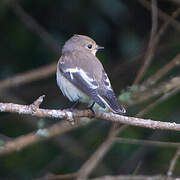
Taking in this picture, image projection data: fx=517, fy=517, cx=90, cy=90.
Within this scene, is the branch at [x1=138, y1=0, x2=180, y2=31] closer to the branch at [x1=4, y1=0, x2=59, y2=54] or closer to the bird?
the branch at [x1=4, y1=0, x2=59, y2=54]

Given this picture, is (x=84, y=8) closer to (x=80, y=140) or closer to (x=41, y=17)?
(x=41, y=17)

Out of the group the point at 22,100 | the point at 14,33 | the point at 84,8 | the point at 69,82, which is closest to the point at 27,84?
the point at 22,100

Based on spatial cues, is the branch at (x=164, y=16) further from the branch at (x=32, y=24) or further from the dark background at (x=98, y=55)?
the branch at (x=32, y=24)

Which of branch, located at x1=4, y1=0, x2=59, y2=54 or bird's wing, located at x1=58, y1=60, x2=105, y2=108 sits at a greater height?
branch, located at x1=4, y1=0, x2=59, y2=54

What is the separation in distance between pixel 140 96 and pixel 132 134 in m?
0.67

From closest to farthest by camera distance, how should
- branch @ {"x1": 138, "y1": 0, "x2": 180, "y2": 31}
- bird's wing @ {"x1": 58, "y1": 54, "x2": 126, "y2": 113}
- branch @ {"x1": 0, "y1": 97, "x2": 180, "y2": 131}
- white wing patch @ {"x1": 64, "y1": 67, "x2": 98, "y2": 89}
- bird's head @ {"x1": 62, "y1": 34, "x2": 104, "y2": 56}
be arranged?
branch @ {"x1": 0, "y1": 97, "x2": 180, "y2": 131}
bird's wing @ {"x1": 58, "y1": 54, "x2": 126, "y2": 113}
white wing patch @ {"x1": 64, "y1": 67, "x2": 98, "y2": 89}
bird's head @ {"x1": 62, "y1": 34, "x2": 104, "y2": 56}
branch @ {"x1": 138, "y1": 0, "x2": 180, "y2": 31}

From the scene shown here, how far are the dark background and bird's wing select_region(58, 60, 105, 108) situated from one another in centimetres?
170

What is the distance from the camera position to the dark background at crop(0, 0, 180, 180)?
626 centimetres

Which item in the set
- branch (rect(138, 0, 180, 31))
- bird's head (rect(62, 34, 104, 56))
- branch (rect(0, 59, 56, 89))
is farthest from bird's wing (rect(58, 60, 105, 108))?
branch (rect(138, 0, 180, 31))

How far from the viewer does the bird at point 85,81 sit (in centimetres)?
409

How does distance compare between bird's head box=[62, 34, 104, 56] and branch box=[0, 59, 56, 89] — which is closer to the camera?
bird's head box=[62, 34, 104, 56]

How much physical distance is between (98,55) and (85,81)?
6.74 ft

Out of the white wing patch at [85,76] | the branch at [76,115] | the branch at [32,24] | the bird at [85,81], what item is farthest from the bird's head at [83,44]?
the branch at [76,115]

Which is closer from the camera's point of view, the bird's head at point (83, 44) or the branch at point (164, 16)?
the bird's head at point (83, 44)
